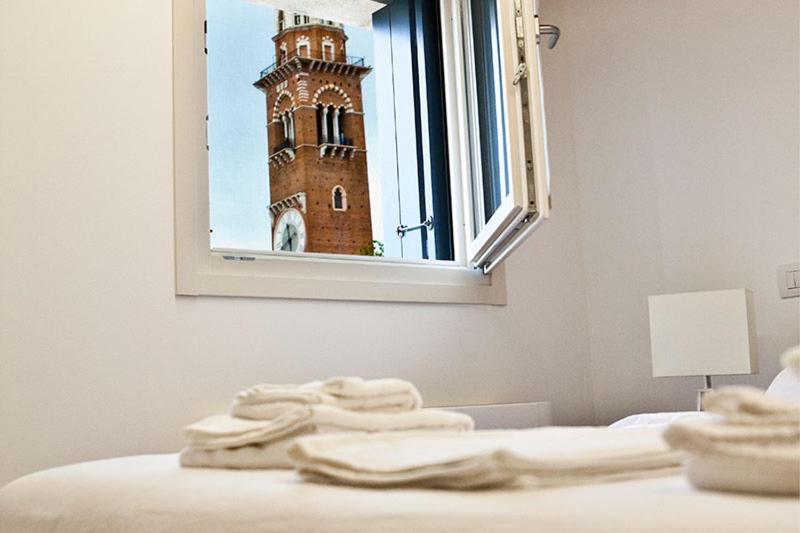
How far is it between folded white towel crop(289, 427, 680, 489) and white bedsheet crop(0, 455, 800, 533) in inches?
0.8

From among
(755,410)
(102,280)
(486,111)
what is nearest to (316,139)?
(486,111)

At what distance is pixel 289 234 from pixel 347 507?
277cm

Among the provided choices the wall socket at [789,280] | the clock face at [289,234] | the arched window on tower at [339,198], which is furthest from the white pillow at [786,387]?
the arched window on tower at [339,198]

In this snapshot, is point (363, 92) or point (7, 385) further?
point (363, 92)

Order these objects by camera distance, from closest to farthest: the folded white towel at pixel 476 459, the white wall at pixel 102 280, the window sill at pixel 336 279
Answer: the folded white towel at pixel 476 459, the white wall at pixel 102 280, the window sill at pixel 336 279

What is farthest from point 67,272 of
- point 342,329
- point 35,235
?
point 342,329

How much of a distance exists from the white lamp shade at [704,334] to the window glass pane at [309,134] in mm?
949

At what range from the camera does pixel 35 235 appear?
2.72 metres

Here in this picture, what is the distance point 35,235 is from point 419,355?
1385 millimetres

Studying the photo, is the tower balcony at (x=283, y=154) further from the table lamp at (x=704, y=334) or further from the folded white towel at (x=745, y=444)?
the folded white towel at (x=745, y=444)

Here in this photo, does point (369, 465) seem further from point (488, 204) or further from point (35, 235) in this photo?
point (488, 204)

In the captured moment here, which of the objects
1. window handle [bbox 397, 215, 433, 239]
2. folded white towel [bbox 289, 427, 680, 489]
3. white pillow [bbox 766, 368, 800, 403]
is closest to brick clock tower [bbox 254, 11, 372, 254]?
window handle [bbox 397, 215, 433, 239]

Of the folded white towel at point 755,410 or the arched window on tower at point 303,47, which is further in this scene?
the arched window on tower at point 303,47

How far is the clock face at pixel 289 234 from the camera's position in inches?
147
